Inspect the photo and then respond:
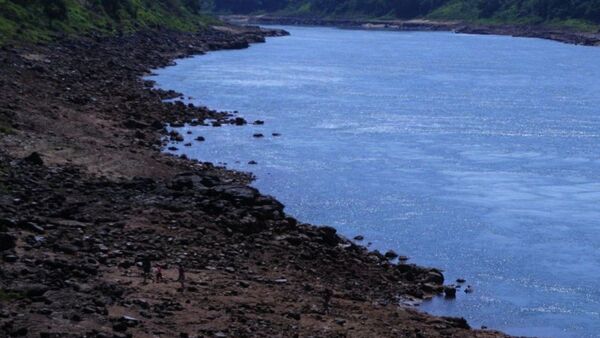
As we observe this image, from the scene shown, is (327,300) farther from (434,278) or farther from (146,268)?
(434,278)

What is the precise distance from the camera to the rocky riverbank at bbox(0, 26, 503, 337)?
102 feet

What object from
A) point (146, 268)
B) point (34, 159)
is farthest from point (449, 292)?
point (34, 159)

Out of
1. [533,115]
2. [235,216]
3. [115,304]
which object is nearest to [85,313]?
[115,304]

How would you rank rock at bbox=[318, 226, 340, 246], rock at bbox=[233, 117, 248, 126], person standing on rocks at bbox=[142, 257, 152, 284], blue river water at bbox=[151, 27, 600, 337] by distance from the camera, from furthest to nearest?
rock at bbox=[233, 117, 248, 126] < rock at bbox=[318, 226, 340, 246] < blue river water at bbox=[151, 27, 600, 337] < person standing on rocks at bbox=[142, 257, 152, 284]

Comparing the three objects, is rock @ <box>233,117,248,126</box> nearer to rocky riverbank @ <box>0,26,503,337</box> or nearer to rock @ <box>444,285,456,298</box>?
rocky riverbank @ <box>0,26,503,337</box>

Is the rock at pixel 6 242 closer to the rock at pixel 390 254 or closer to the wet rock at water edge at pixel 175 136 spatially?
the rock at pixel 390 254

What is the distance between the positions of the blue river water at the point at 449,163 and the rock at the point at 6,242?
16.2 meters

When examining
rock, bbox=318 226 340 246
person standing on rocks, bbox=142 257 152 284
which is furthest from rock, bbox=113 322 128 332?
rock, bbox=318 226 340 246

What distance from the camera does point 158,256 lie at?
38.7m

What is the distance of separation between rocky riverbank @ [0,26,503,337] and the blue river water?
146 inches

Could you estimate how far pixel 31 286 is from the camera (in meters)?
31.3

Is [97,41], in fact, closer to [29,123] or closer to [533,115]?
[533,115]

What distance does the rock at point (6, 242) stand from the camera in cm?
3497

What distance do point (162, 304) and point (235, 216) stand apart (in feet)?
43.4
